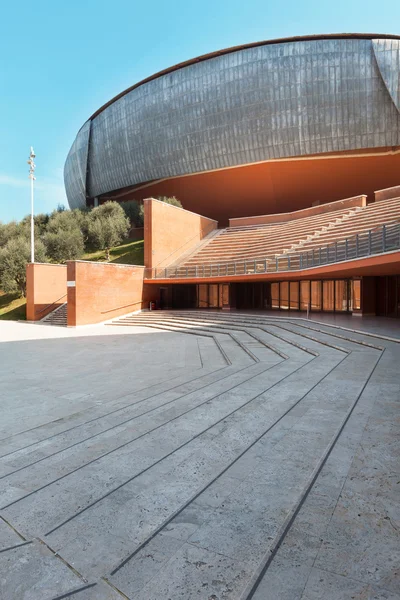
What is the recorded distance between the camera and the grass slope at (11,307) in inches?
1142

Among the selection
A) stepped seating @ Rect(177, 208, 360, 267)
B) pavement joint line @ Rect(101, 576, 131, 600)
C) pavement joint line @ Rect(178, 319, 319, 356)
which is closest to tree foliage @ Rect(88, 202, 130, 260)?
stepped seating @ Rect(177, 208, 360, 267)

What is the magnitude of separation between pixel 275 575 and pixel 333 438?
2311 millimetres

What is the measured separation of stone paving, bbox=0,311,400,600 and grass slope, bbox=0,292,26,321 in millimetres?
24291

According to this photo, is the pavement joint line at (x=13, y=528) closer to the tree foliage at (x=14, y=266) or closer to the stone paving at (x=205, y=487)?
the stone paving at (x=205, y=487)

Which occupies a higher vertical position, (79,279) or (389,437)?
(79,279)

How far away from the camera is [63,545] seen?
2543mm

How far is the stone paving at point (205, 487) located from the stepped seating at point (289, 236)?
17.2m

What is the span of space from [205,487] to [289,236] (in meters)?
26.2

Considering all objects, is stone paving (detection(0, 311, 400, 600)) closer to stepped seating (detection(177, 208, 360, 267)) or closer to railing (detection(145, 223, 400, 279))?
railing (detection(145, 223, 400, 279))

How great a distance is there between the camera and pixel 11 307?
30.4 m

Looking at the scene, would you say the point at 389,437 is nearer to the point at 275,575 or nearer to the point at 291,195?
the point at 275,575

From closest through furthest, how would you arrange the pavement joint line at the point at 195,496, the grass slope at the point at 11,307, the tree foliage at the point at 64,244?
the pavement joint line at the point at 195,496, the grass slope at the point at 11,307, the tree foliage at the point at 64,244

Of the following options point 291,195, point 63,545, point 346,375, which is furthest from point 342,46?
point 63,545

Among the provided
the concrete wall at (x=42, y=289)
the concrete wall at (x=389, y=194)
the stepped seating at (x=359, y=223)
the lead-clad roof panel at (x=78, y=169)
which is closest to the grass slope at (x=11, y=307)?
the concrete wall at (x=42, y=289)
